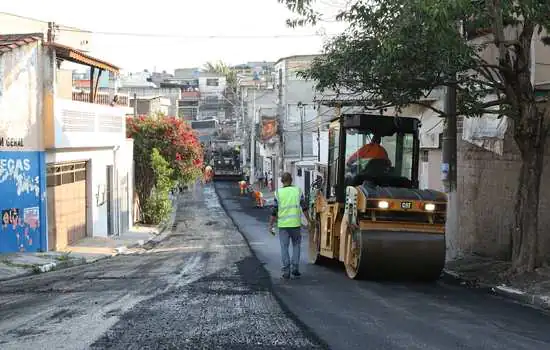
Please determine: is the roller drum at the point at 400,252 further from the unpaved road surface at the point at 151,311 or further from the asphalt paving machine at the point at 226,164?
the asphalt paving machine at the point at 226,164

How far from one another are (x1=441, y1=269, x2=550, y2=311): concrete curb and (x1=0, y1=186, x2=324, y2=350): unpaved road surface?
3413mm

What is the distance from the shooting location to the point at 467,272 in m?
13.1

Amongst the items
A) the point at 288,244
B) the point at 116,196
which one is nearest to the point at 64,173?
the point at 116,196

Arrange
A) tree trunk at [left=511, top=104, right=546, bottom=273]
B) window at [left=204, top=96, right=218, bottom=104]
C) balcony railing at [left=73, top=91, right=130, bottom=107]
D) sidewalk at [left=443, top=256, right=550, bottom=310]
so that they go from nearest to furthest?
1. sidewalk at [left=443, top=256, right=550, bottom=310]
2. tree trunk at [left=511, top=104, right=546, bottom=273]
3. balcony railing at [left=73, top=91, right=130, bottom=107]
4. window at [left=204, top=96, right=218, bottom=104]

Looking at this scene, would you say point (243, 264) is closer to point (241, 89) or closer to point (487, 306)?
point (487, 306)

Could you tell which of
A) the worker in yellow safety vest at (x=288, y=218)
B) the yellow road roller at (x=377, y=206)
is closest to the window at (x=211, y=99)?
the yellow road roller at (x=377, y=206)

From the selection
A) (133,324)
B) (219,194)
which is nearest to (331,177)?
(133,324)

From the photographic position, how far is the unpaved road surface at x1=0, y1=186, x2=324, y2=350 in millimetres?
6613

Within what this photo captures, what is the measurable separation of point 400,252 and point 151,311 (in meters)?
4.42

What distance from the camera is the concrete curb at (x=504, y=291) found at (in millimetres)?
9586

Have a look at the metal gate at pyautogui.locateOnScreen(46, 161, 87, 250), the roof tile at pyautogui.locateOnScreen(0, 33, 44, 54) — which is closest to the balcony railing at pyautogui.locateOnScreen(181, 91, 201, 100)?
the metal gate at pyautogui.locateOnScreen(46, 161, 87, 250)

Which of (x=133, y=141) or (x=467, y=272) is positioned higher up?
(x=133, y=141)

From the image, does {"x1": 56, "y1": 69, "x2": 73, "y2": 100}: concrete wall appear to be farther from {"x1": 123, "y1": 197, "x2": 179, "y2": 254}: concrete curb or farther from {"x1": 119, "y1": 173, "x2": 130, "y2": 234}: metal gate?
{"x1": 123, "y1": 197, "x2": 179, "y2": 254}: concrete curb

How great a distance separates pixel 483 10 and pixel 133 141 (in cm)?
2494
